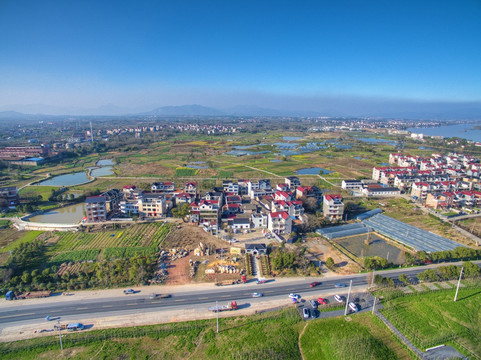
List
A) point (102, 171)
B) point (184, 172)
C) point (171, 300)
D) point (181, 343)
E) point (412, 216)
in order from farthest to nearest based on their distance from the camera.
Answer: point (102, 171), point (184, 172), point (412, 216), point (171, 300), point (181, 343)

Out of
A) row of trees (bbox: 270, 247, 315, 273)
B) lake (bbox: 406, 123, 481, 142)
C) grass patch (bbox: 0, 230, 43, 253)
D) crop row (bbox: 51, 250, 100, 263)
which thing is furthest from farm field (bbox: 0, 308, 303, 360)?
lake (bbox: 406, 123, 481, 142)

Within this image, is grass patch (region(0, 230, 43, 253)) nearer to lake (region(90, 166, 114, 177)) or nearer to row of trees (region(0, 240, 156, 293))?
row of trees (region(0, 240, 156, 293))

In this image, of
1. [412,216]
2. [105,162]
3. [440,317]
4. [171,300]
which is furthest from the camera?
[105,162]

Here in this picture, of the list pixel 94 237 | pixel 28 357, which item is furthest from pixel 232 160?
pixel 28 357

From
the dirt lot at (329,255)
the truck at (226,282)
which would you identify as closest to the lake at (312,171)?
the dirt lot at (329,255)

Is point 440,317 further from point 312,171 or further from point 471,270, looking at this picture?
point 312,171

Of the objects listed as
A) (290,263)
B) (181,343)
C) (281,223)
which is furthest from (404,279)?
(181,343)
